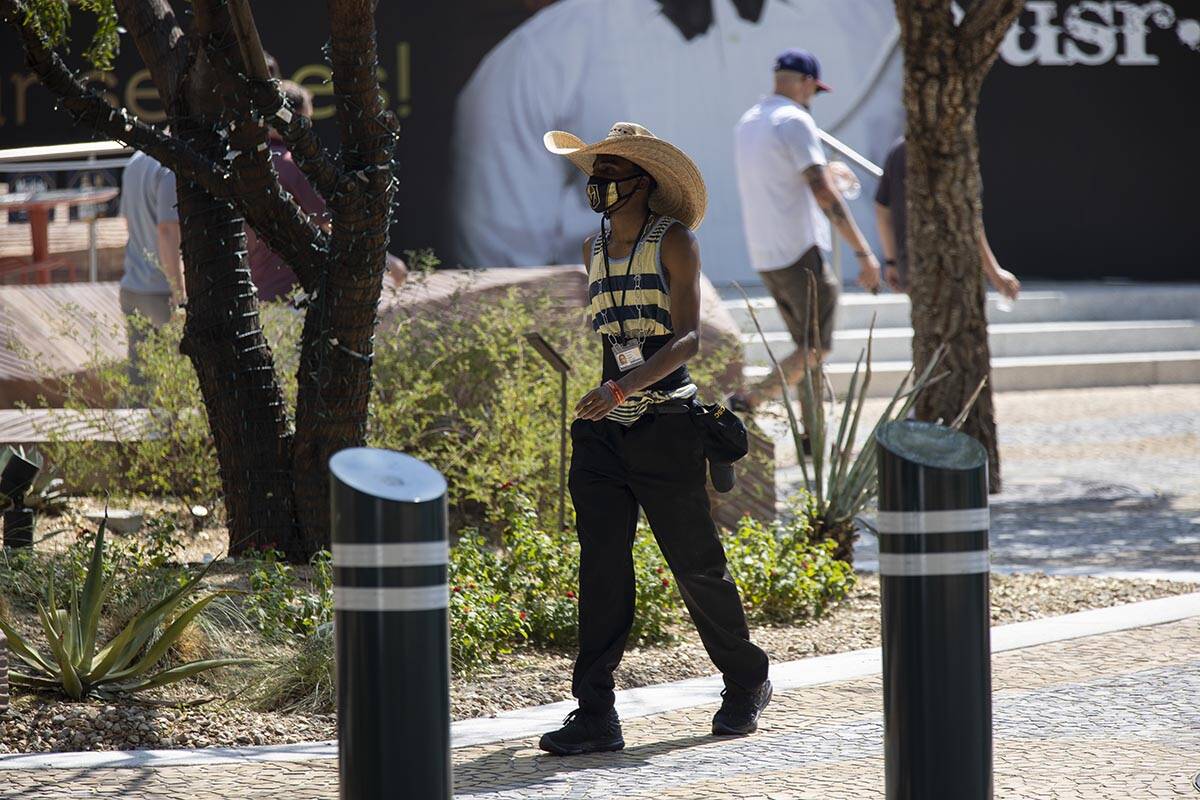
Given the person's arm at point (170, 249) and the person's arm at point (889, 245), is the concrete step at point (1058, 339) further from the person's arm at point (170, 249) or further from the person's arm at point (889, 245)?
the person's arm at point (170, 249)

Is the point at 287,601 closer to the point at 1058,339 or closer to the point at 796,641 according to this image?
the point at 796,641

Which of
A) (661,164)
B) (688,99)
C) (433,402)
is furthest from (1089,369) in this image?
(661,164)

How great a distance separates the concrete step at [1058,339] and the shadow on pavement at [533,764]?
34.7ft

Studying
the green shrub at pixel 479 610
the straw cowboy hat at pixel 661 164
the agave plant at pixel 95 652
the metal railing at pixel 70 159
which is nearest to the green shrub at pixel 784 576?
the green shrub at pixel 479 610

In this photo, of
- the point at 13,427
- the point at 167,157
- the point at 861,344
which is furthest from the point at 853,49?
the point at 167,157

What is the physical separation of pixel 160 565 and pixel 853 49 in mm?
13126

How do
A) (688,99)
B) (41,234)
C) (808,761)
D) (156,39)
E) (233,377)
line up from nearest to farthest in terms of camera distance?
(808,761), (233,377), (156,39), (41,234), (688,99)

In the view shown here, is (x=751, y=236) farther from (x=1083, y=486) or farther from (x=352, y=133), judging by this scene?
(x=352, y=133)

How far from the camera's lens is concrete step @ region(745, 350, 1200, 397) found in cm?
1578

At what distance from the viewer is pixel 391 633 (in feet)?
12.0

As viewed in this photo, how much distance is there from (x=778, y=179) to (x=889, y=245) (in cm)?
237

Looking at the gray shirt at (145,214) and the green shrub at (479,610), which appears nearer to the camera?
the green shrub at (479,610)

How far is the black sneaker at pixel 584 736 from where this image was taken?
5102 millimetres

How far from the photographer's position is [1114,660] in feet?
20.4
